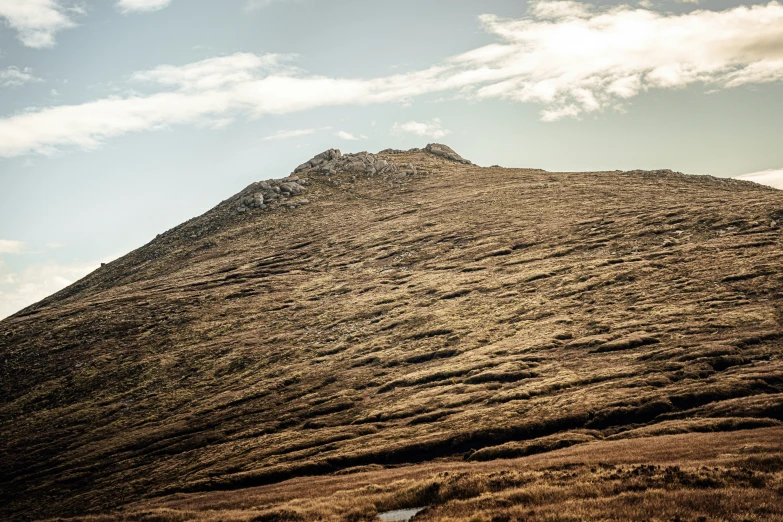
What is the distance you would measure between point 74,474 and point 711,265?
107104 mm

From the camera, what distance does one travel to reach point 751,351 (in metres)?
64.6

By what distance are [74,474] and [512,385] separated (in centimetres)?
6078

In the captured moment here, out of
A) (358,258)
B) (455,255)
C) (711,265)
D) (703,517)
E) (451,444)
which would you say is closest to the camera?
(703,517)

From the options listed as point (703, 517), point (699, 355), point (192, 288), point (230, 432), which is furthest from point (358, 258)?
point (703, 517)

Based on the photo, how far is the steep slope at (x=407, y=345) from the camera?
61.0m

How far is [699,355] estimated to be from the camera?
217 feet

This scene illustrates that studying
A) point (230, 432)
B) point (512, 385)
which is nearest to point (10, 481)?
point (230, 432)

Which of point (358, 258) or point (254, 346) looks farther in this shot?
point (358, 258)

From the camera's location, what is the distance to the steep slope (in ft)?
200

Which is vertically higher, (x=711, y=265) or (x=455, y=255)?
(x=455, y=255)

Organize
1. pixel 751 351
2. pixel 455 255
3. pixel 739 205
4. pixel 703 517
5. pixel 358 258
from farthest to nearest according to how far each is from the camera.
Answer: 1. pixel 358 258
2. pixel 455 255
3. pixel 739 205
4. pixel 751 351
5. pixel 703 517

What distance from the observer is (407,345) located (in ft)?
315

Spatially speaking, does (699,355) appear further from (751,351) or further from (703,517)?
(703,517)

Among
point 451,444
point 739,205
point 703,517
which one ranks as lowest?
point 451,444
